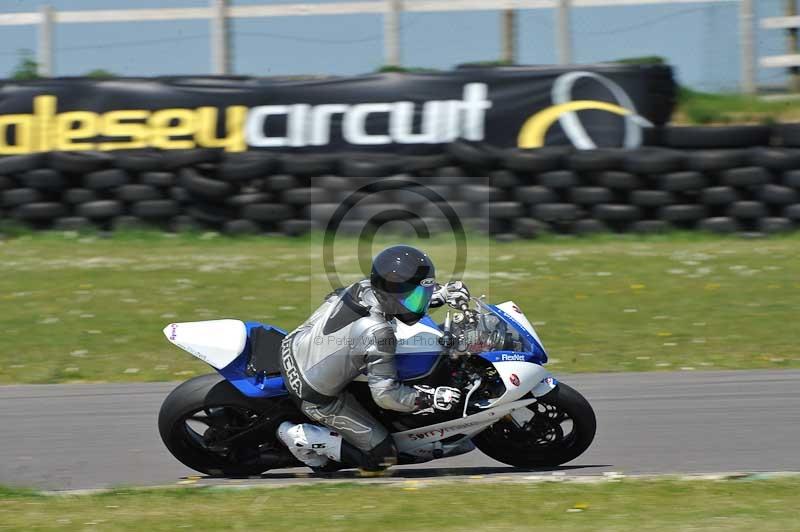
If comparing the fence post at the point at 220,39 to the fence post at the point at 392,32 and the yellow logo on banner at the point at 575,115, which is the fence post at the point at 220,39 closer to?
the fence post at the point at 392,32

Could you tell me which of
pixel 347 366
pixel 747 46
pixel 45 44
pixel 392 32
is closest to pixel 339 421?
pixel 347 366

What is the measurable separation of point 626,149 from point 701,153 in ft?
2.61

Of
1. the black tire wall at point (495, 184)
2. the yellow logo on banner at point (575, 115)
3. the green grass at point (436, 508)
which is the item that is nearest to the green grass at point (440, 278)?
the black tire wall at point (495, 184)

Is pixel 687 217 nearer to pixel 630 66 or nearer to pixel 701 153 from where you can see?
pixel 701 153

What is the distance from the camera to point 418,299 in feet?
18.3

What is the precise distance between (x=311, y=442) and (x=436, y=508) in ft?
3.65

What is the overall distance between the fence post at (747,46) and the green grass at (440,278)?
3033 mm

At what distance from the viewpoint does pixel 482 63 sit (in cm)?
1359

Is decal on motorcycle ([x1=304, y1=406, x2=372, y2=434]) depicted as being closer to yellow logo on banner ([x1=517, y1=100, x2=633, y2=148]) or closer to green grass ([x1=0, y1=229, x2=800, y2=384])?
Result: green grass ([x1=0, y1=229, x2=800, y2=384])

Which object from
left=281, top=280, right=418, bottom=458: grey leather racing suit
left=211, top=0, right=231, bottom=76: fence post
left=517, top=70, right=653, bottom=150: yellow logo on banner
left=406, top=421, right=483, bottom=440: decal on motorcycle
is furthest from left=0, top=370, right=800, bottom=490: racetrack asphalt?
left=211, top=0, right=231, bottom=76: fence post

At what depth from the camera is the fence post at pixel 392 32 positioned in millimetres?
14305

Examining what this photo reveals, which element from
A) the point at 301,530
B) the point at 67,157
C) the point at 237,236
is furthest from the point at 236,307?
the point at 301,530

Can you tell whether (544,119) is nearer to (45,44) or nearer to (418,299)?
(45,44)

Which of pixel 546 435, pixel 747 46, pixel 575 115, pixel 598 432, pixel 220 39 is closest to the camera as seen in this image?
pixel 546 435
